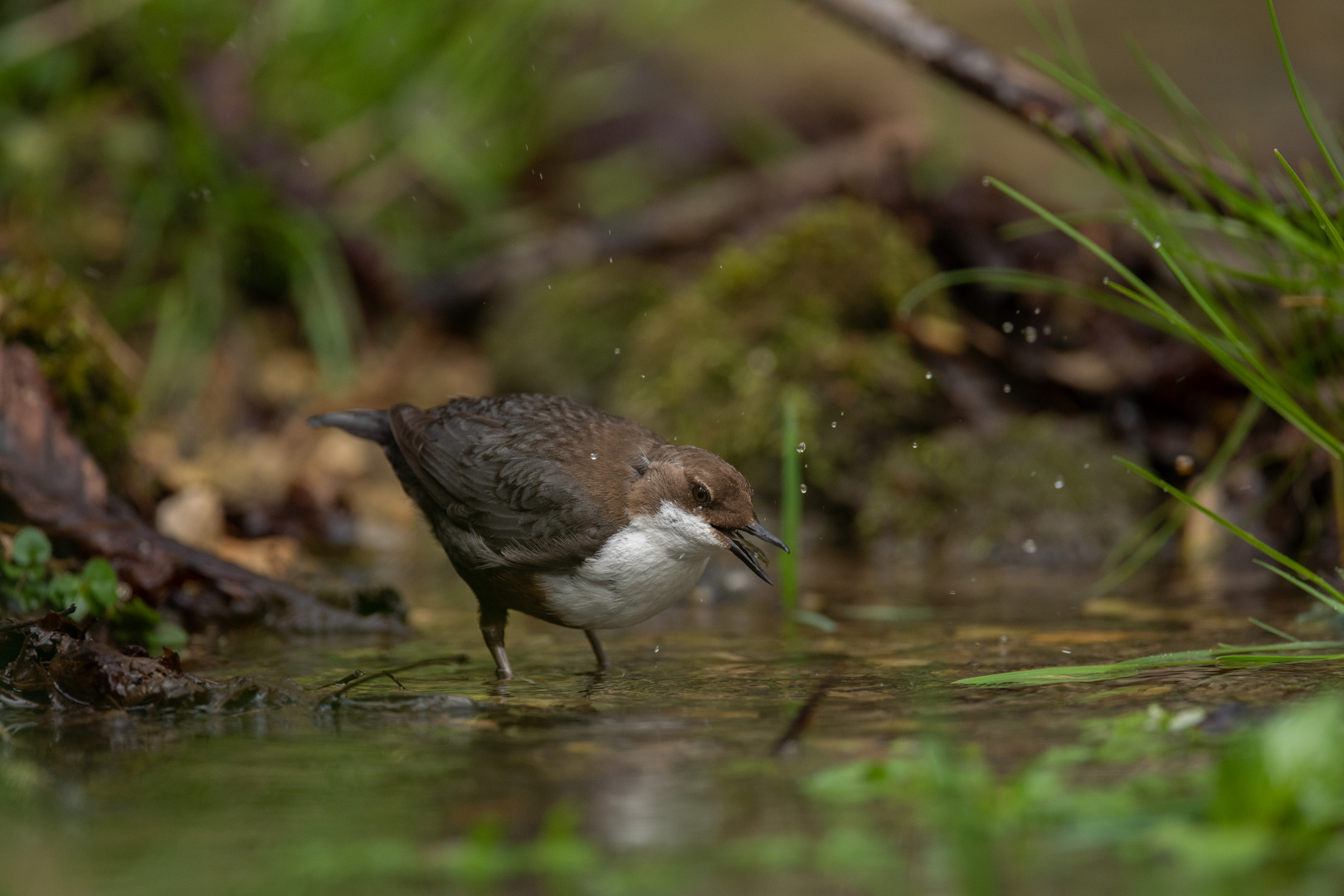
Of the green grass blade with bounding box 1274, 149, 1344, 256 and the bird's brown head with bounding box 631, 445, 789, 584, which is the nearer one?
the green grass blade with bounding box 1274, 149, 1344, 256

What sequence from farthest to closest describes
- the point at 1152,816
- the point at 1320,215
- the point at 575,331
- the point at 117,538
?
the point at 575,331
the point at 117,538
the point at 1320,215
the point at 1152,816

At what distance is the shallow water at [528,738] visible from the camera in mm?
1919

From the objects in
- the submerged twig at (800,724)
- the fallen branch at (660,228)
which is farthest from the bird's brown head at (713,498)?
the fallen branch at (660,228)

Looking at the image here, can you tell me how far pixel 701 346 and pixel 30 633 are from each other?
11.7 feet

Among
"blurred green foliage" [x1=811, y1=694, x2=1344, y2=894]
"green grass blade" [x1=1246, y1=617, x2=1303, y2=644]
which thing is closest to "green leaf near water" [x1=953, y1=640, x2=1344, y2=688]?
"green grass blade" [x1=1246, y1=617, x2=1303, y2=644]

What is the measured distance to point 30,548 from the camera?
3650mm

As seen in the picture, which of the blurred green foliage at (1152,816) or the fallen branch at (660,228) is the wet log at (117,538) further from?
the fallen branch at (660,228)

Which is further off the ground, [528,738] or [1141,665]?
[1141,665]

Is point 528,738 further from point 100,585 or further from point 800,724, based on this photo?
point 100,585

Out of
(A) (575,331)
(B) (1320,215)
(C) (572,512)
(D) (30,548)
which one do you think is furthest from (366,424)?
(B) (1320,215)

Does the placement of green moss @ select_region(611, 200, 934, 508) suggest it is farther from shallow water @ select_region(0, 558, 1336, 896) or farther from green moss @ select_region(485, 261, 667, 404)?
shallow water @ select_region(0, 558, 1336, 896)

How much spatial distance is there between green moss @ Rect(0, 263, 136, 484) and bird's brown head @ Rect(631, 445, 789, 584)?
78.4 inches

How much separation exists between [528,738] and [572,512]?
1252 mm

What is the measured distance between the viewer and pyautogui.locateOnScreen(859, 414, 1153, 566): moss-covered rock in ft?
17.7
